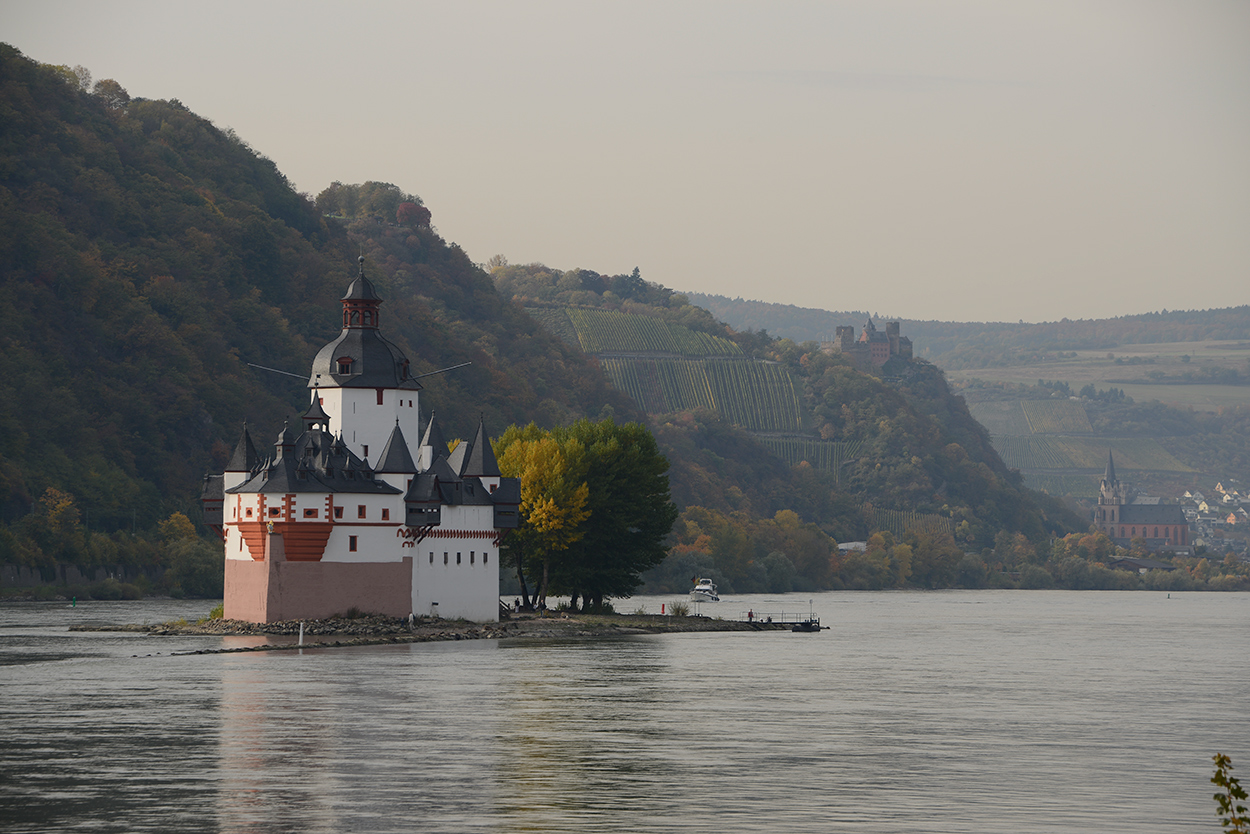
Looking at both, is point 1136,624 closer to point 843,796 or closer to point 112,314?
point 112,314

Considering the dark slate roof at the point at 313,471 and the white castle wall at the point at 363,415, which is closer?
the dark slate roof at the point at 313,471

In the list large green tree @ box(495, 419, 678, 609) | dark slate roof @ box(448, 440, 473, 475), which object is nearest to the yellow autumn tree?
large green tree @ box(495, 419, 678, 609)

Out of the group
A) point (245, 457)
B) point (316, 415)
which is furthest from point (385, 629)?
point (245, 457)

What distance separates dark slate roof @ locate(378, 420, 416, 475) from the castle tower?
8.07ft

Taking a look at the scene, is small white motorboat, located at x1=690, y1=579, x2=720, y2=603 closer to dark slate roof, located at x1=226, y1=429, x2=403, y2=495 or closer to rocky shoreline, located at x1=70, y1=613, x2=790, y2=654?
rocky shoreline, located at x1=70, y1=613, x2=790, y2=654

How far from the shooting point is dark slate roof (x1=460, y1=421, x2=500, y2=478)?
10219 centimetres

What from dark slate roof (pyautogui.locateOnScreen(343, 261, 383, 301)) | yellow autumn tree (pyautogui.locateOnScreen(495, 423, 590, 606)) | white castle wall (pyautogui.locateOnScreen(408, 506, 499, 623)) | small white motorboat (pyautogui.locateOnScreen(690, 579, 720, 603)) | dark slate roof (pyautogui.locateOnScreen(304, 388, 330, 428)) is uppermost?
dark slate roof (pyautogui.locateOnScreen(343, 261, 383, 301))

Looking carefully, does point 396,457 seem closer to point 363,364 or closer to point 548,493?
point 363,364

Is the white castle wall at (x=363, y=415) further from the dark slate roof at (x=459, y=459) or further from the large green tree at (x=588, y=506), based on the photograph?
the large green tree at (x=588, y=506)

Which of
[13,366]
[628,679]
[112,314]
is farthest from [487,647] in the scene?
[112,314]

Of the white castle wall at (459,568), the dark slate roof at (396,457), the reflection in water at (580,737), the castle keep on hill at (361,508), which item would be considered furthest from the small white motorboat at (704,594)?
the reflection in water at (580,737)

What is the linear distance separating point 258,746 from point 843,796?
16.1 meters

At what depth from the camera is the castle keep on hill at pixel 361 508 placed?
92125 mm

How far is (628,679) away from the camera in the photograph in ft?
238
